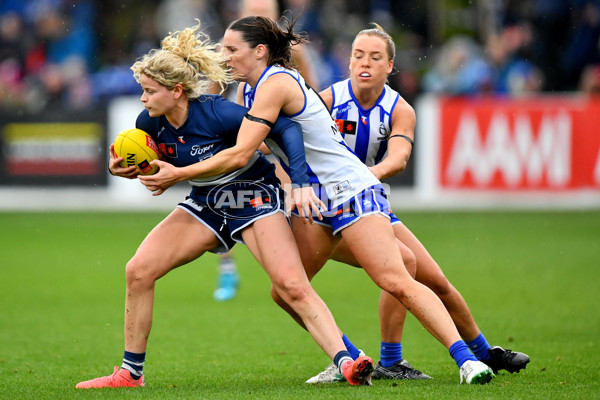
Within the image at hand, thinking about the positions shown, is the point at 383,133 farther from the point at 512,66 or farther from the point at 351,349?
the point at 512,66

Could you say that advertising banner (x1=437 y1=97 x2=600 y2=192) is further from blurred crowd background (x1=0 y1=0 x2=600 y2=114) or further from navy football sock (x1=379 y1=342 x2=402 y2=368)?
navy football sock (x1=379 y1=342 x2=402 y2=368)

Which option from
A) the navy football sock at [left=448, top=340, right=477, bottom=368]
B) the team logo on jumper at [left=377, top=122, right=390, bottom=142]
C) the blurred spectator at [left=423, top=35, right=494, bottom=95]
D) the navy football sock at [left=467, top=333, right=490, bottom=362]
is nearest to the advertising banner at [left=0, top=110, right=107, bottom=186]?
the blurred spectator at [left=423, top=35, right=494, bottom=95]

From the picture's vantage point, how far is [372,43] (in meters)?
6.14

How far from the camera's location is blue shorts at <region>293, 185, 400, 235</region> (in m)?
5.46

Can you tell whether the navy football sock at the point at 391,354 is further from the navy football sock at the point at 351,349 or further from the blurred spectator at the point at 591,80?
the blurred spectator at the point at 591,80

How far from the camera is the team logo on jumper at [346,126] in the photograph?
20.3 feet

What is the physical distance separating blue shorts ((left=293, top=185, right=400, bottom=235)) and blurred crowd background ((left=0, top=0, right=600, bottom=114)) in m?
Answer: 10.2

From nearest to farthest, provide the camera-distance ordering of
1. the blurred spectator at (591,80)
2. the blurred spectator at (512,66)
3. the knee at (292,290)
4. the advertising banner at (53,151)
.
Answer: the knee at (292,290)
the blurred spectator at (591,80)
the advertising banner at (53,151)
the blurred spectator at (512,66)

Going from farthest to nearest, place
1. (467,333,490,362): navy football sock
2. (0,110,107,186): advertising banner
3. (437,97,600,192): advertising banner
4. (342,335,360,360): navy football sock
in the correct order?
1. (0,110,107,186): advertising banner
2. (437,97,600,192): advertising banner
3. (467,333,490,362): navy football sock
4. (342,335,360,360): navy football sock

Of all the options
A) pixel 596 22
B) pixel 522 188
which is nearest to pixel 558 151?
pixel 522 188

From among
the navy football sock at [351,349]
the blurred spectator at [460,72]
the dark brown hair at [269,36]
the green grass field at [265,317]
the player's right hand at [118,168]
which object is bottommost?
the green grass field at [265,317]

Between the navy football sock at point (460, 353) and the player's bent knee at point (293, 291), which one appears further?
the player's bent knee at point (293, 291)

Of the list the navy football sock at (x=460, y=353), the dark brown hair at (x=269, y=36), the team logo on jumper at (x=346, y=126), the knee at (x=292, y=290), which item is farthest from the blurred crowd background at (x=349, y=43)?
the navy football sock at (x=460, y=353)

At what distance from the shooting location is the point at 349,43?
18125mm
